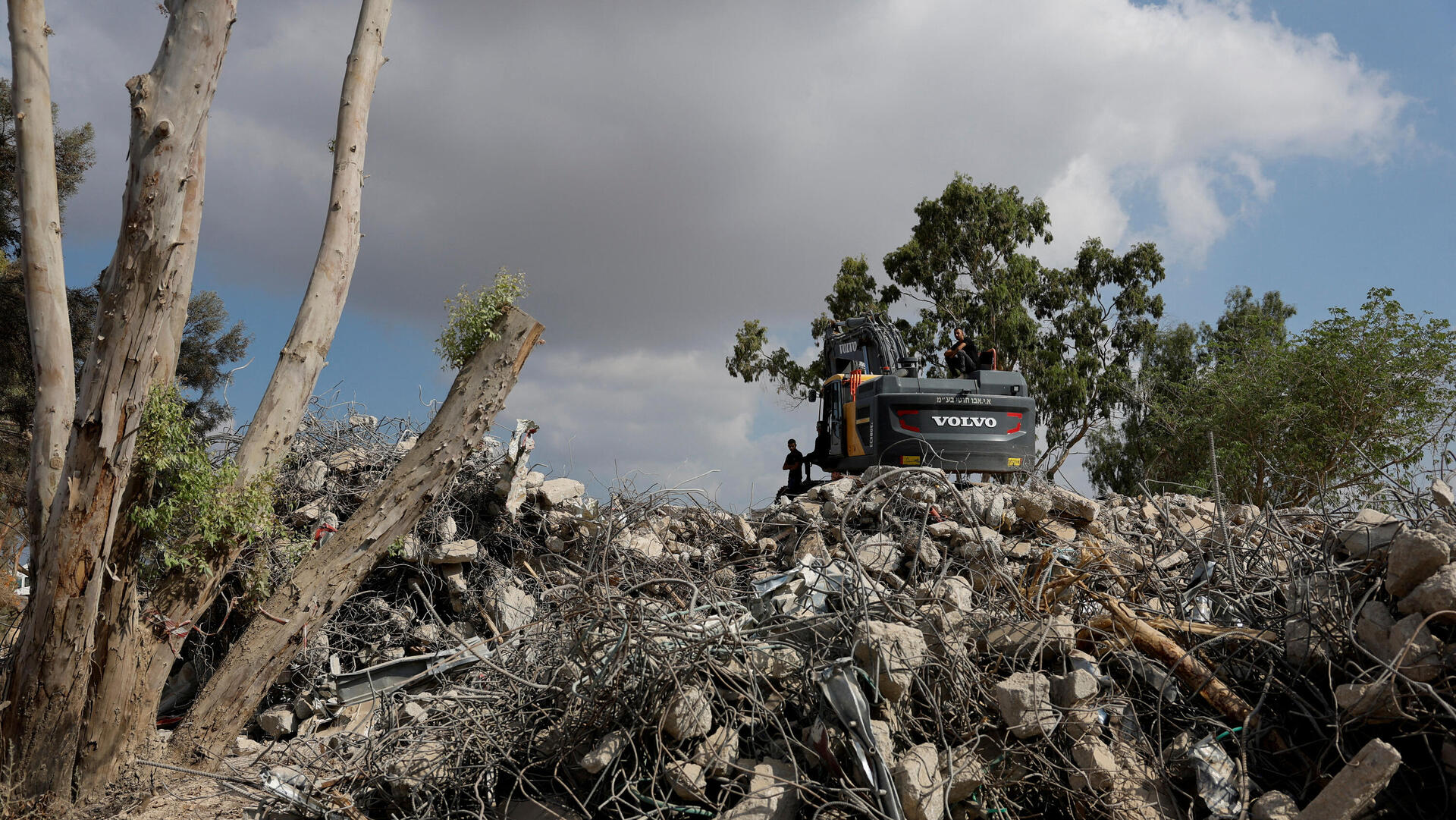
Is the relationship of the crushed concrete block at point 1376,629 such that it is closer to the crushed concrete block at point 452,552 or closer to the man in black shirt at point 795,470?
the crushed concrete block at point 452,552

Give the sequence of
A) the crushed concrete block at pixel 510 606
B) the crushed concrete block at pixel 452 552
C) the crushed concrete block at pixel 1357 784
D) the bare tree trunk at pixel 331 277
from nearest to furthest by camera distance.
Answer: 1. the crushed concrete block at pixel 1357 784
2. the bare tree trunk at pixel 331 277
3. the crushed concrete block at pixel 510 606
4. the crushed concrete block at pixel 452 552

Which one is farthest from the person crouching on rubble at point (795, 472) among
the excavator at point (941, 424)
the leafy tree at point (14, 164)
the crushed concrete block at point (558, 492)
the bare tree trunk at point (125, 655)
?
the leafy tree at point (14, 164)

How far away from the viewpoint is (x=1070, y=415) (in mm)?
21219

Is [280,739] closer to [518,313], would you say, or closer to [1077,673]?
[518,313]

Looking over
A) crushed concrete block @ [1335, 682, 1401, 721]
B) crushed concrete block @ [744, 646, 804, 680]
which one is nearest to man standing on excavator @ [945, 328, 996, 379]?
crushed concrete block @ [1335, 682, 1401, 721]

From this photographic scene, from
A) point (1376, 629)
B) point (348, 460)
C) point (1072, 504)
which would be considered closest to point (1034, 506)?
point (1072, 504)

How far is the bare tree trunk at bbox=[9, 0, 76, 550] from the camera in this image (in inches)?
179

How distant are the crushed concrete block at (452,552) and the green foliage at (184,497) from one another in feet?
5.18

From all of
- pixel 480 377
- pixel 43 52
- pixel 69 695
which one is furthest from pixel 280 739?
pixel 43 52

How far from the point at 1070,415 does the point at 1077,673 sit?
759 inches

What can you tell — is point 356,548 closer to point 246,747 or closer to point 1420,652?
point 246,747

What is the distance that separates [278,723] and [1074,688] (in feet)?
17.0

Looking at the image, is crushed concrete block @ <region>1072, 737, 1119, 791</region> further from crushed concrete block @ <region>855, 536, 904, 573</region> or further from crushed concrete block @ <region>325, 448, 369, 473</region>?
crushed concrete block @ <region>325, 448, 369, 473</region>

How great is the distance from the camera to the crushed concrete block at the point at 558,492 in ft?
24.0
